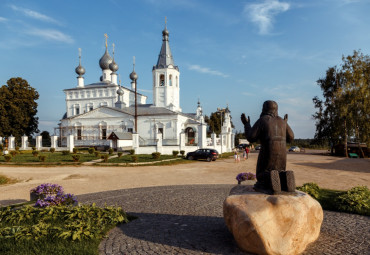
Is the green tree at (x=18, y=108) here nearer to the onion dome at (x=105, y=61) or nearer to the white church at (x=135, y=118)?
the white church at (x=135, y=118)

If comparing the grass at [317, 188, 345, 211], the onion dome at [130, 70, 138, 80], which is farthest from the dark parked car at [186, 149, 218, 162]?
the onion dome at [130, 70, 138, 80]

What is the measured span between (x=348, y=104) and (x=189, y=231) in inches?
1287

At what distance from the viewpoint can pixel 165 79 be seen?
46.9 metres

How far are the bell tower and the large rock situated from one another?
140 feet

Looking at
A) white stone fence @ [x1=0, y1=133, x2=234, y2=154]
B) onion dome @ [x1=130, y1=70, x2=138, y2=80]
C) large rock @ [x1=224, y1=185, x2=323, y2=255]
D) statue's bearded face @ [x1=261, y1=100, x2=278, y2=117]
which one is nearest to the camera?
large rock @ [x1=224, y1=185, x2=323, y2=255]

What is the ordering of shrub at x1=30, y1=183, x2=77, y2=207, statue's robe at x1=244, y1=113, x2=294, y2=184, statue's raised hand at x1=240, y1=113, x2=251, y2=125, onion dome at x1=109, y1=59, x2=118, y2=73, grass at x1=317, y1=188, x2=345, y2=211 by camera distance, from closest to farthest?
statue's robe at x1=244, y1=113, x2=294, y2=184 → statue's raised hand at x1=240, y1=113, x2=251, y2=125 → shrub at x1=30, y1=183, x2=77, y2=207 → grass at x1=317, y1=188, x2=345, y2=211 → onion dome at x1=109, y1=59, x2=118, y2=73

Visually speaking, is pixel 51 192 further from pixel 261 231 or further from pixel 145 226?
pixel 261 231

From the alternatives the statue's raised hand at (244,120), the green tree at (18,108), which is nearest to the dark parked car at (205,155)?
the statue's raised hand at (244,120)

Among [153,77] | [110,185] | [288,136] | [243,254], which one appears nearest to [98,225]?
[243,254]

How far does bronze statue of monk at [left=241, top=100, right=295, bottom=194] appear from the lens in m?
5.13

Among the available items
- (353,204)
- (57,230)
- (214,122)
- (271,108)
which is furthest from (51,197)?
(214,122)

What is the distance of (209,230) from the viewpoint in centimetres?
579

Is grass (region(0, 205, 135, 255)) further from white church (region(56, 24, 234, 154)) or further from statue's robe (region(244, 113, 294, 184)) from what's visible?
white church (region(56, 24, 234, 154))

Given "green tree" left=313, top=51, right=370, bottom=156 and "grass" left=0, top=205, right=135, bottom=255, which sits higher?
"green tree" left=313, top=51, right=370, bottom=156
